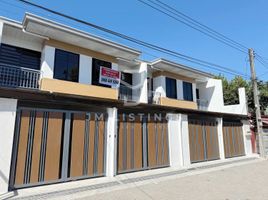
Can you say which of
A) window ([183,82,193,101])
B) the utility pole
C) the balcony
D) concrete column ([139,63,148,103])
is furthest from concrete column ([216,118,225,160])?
concrete column ([139,63,148,103])

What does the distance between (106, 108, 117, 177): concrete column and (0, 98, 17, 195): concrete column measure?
3.38m

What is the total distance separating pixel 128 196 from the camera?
563 centimetres

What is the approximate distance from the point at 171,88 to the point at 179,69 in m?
1.58

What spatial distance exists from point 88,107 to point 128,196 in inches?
159

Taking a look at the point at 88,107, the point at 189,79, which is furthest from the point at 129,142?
the point at 189,79

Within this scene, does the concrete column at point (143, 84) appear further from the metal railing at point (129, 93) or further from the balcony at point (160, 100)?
the balcony at point (160, 100)

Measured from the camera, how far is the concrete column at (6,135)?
217 inches

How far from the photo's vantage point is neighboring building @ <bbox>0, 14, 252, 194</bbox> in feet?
20.5

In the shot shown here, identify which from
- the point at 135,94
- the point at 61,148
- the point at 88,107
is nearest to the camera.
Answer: the point at 61,148

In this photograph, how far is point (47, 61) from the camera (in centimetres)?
976

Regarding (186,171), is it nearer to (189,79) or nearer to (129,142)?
(129,142)

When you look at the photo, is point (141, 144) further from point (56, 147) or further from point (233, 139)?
point (233, 139)

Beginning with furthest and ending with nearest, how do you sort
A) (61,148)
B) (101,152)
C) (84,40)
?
(84,40)
(101,152)
(61,148)

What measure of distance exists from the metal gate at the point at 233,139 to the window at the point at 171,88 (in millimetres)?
4165
